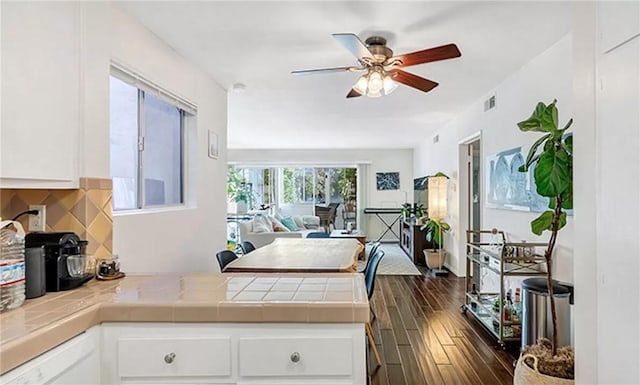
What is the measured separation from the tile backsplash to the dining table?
96 centimetres

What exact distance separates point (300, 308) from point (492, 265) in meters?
2.82

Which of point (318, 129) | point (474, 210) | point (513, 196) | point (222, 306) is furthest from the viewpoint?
point (318, 129)

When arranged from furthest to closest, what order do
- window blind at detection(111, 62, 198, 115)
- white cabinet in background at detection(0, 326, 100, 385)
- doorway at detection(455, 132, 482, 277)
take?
doorway at detection(455, 132, 482, 277), window blind at detection(111, 62, 198, 115), white cabinet in background at detection(0, 326, 100, 385)

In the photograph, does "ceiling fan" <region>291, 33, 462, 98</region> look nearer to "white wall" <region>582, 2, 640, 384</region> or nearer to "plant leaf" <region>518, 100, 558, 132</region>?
"plant leaf" <region>518, 100, 558, 132</region>

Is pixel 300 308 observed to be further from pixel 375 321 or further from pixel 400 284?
pixel 400 284

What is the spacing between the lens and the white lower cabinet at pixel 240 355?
3.94ft

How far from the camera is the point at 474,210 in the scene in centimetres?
541

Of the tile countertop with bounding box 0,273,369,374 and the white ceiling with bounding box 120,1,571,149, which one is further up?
the white ceiling with bounding box 120,1,571,149

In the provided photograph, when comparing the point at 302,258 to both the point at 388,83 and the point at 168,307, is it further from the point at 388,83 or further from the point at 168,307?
the point at 168,307

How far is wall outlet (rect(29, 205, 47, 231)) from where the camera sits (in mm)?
1564

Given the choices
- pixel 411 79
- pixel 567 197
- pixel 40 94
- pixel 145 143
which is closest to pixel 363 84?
pixel 411 79

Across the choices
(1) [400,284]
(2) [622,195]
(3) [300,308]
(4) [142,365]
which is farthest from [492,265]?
(4) [142,365]

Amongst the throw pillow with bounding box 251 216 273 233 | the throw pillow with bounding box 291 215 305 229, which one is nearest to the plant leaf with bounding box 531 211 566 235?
the throw pillow with bounding box 251 216 273 233

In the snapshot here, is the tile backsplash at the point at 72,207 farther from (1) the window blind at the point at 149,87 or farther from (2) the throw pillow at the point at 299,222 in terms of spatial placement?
(2) the throw pillow at the point at 299,222
